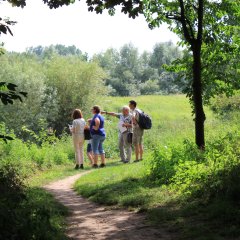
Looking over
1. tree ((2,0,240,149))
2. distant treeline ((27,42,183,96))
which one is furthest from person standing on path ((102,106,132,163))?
distant treeline ((27,42,183,96))

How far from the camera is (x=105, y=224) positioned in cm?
657

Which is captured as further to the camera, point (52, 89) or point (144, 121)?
point (52, 89)

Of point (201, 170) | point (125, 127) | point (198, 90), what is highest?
point (198, 90)

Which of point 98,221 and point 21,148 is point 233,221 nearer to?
point 98,221

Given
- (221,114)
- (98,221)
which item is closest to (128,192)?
(98,221)

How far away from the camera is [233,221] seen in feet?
18.3

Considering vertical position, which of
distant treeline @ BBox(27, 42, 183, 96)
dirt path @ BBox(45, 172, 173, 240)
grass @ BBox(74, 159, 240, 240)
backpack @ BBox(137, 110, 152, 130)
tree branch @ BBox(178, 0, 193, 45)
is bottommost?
dirt path @ BBox(45, 172, 173, 240)

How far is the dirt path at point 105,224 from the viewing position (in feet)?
19.0

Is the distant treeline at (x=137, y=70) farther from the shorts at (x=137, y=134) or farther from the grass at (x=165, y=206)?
the grass at (x=165, y=206)

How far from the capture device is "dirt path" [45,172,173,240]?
19.0ft

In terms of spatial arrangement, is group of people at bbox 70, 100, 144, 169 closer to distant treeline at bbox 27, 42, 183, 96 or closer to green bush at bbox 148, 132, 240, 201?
green bush at bbox 148, 132, 240, 201

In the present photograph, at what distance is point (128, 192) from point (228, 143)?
278cm

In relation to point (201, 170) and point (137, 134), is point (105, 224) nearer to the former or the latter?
point (201, 170)

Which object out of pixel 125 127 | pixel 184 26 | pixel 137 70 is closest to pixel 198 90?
pixel 184 26
